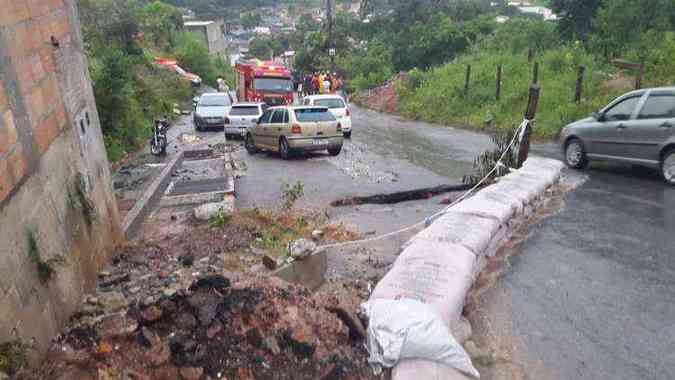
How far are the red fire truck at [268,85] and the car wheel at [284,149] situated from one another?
9499 millimetres

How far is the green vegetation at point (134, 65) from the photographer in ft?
50.0

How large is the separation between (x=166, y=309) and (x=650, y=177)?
9247 millimetres

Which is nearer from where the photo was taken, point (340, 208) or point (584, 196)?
point (584, 196)

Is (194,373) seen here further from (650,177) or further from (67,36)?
(650,177)

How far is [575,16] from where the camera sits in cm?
2530

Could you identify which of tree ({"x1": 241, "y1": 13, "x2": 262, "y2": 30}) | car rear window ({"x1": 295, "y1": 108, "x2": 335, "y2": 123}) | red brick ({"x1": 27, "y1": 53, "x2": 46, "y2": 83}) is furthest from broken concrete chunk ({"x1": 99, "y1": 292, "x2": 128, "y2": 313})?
tree ({"x1": 241, "y1": 13, "x2": 262, "y2": 30})

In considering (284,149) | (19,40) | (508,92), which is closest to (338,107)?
(284,149)

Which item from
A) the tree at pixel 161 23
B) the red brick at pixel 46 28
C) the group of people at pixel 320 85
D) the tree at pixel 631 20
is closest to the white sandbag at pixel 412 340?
the red brick at pixel 46 28

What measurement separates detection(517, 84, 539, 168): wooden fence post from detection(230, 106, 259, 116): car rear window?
12.7 m

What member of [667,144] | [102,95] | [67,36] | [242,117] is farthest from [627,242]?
[242,117]

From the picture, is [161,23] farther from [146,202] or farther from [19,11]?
[19,11]

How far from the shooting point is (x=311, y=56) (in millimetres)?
48500

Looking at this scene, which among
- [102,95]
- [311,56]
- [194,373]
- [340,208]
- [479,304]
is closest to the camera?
[194,373]

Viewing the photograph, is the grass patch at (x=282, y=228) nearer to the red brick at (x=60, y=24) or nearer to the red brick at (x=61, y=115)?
the red brick at (x=61, y=115)
